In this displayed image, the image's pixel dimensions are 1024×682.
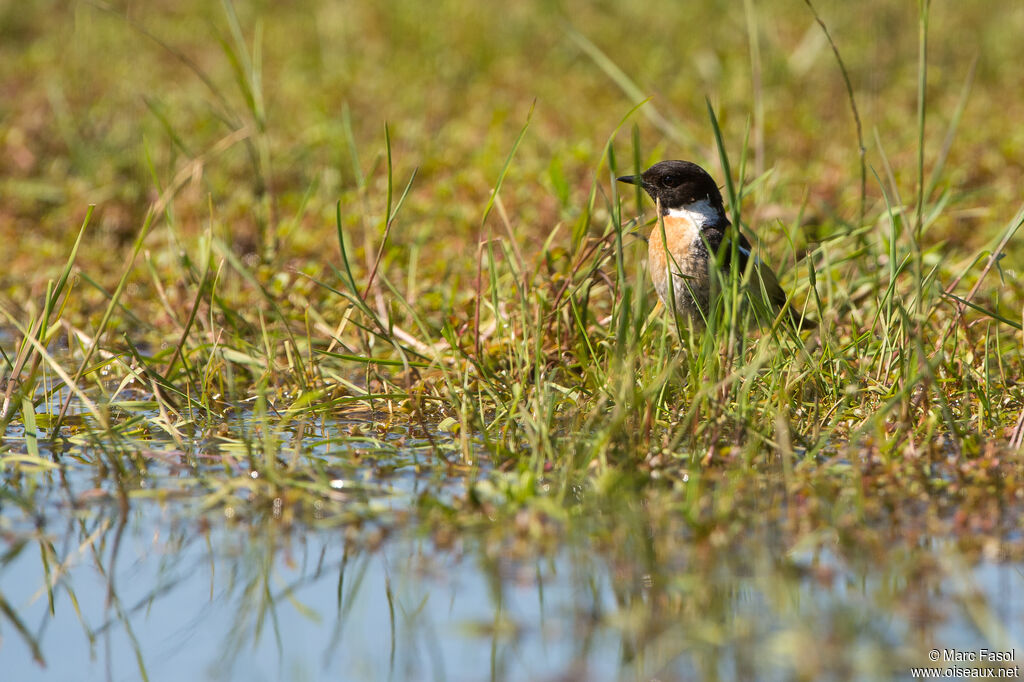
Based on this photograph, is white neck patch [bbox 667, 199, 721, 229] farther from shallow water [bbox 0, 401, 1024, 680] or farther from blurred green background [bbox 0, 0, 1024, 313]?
shallow water [bbox 0, 401, 1024, 680]

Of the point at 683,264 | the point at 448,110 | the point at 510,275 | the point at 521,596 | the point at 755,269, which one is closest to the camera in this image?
the point at 521,596

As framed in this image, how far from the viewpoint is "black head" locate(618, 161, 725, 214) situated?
5.64 m

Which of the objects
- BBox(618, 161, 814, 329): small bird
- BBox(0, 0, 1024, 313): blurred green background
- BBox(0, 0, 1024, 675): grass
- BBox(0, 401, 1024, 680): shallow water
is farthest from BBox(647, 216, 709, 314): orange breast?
BBox(0, 401, 1024, 680): shallow water

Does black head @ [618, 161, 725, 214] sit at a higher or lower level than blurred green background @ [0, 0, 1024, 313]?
lower

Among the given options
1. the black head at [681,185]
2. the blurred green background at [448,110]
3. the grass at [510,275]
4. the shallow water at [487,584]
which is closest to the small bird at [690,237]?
the black head at [681,185]

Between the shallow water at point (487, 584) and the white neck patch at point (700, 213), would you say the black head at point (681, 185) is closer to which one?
the white neck patch at point (700, 213)

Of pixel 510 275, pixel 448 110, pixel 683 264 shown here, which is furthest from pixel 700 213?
pixel 448 110

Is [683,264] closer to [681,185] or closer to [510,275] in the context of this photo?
[681,185]

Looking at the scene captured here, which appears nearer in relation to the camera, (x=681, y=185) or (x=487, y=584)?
(x=487, y=584)

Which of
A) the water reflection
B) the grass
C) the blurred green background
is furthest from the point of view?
the blurred green background

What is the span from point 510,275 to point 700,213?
3.04ft

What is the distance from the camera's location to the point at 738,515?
3.73 meters

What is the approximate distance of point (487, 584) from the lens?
340 cm

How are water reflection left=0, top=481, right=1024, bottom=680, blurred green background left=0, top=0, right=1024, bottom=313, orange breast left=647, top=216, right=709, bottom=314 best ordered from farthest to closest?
blurred green background left=0, top=0, right=1024, bottom=313 < orange breast left=647, top=216, right=709, bottom=314 < water reflection left=0, top=481, right=1024, bottom=680
